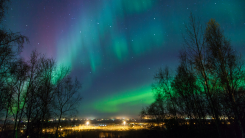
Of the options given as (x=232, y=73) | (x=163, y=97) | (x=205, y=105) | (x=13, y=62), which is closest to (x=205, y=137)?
(x=205, y=105)

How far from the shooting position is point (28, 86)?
17656mm

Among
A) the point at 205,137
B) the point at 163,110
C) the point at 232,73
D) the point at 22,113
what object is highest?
the point at 232,73

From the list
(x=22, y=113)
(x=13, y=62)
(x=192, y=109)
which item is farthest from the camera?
(x=192, y=109)

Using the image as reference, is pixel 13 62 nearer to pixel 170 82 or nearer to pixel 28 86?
pixel 28 86

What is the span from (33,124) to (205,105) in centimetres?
2616

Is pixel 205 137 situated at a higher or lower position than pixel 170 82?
lower

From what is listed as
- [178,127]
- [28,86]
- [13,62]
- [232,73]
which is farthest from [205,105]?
[28,86]

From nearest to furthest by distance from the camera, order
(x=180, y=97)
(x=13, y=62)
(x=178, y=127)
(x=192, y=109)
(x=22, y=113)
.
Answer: (x=13, y=62)
(x=22, y=113)
(x=178, y=127)
(x=192, y=109)
(x=180, y=97)

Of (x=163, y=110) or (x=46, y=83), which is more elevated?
(x=46, y=83)

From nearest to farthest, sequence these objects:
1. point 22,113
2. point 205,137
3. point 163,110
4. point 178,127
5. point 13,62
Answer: point 13,62 < point 205,137 < point 22,113 < point 178,127 < point 163,110

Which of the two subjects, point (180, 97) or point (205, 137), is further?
point (180, 97)

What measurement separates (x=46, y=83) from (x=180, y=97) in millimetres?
22035

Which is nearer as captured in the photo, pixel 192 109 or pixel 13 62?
pixel 13 62

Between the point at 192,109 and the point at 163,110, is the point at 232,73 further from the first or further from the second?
the point at 163,110
